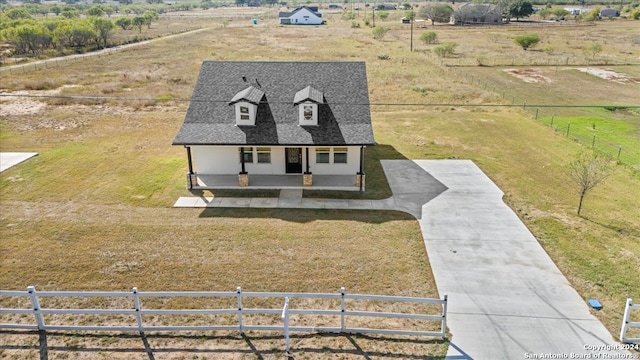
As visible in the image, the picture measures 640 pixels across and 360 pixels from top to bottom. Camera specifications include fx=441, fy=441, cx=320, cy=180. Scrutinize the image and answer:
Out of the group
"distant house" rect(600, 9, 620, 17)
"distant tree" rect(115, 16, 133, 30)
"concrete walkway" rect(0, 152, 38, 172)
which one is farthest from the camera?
"distant house" rect(600, 9, 620, 17)

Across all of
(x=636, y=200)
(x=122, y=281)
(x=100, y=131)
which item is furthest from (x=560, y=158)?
(x=100, y=131)

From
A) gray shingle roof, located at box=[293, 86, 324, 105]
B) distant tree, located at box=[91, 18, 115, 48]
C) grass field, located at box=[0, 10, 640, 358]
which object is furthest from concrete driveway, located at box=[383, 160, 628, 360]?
distant tree, located at box=[91, 18, 115, 48]

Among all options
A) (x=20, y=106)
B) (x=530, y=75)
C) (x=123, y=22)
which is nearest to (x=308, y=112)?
(x=20, y=106)

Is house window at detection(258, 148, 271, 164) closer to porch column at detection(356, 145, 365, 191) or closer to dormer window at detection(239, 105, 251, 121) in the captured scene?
dormer window at detection(239, 105, 251, 121)

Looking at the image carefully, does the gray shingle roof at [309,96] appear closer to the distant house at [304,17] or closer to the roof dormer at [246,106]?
→ the roof dormer at [246,106]

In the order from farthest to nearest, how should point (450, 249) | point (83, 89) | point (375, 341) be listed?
point (83, 89)
point (450, 249)
point (375, 341)

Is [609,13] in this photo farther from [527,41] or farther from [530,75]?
[530,75]

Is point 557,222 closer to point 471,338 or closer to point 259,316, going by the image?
point 471,338
